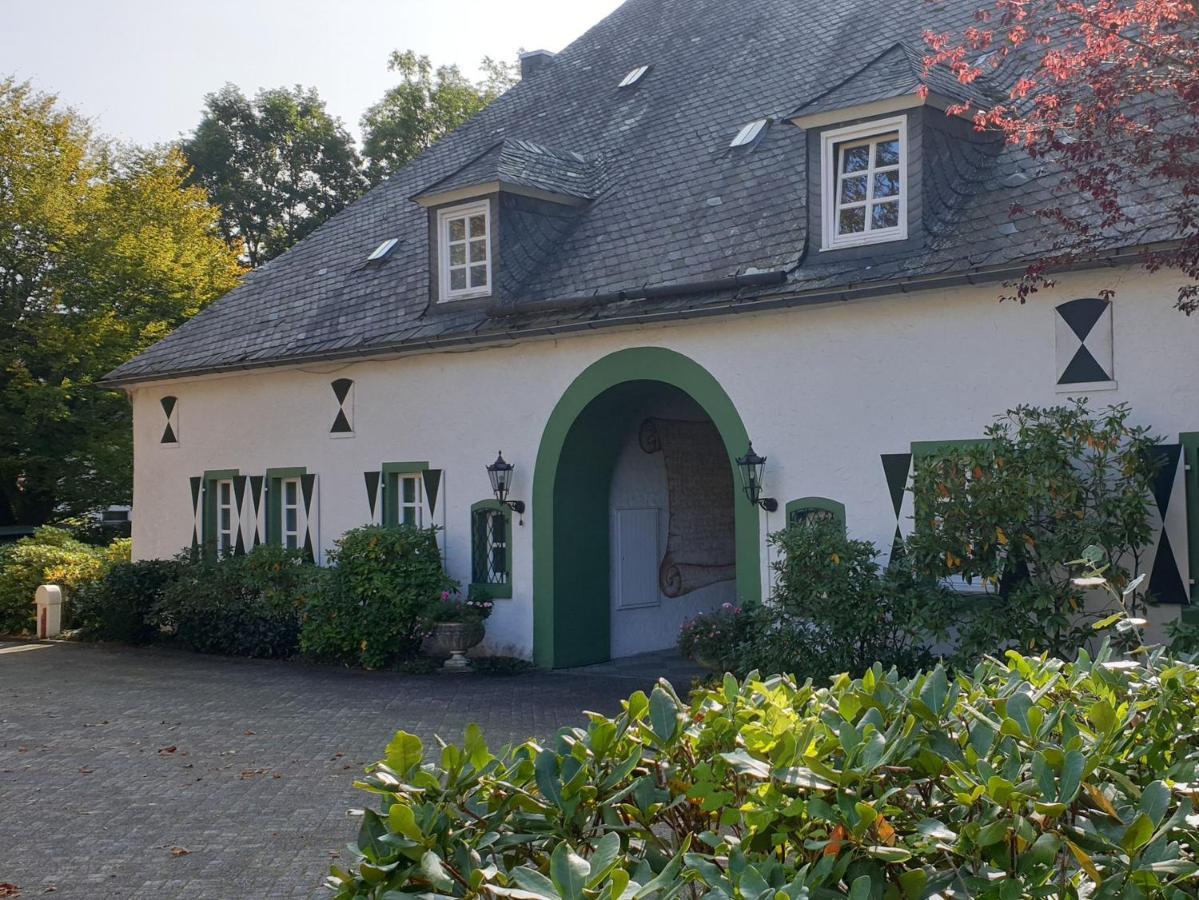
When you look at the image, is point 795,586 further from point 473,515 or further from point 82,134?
point 82,134

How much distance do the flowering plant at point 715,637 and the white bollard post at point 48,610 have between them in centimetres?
1087

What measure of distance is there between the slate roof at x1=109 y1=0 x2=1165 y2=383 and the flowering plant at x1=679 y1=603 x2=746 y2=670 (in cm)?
296

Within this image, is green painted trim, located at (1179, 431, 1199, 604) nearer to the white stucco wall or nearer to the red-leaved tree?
the white stucco wall

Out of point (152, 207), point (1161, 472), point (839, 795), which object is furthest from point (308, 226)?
point (839, 795)

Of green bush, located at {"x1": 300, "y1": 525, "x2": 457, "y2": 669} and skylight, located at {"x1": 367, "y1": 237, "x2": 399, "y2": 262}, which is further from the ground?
skylight, located at {"x1": 367, "y1": 237, "x2": 399, "y2": 262}

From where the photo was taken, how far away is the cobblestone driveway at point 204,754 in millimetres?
6555

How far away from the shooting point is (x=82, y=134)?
27.0 m

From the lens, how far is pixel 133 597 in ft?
55.9

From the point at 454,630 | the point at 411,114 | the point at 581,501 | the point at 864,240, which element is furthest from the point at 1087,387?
the point at 411,114

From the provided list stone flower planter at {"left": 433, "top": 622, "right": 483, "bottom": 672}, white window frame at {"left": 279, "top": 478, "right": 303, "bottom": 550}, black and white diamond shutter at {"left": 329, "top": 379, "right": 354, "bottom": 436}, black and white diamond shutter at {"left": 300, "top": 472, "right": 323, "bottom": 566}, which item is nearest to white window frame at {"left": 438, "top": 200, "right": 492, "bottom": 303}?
black and white diamond shutter at {"left": 329, "top": 379, "right": 354, "bottom": 436}

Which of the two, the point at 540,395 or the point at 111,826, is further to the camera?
the point at 540,395

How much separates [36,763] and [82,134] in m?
21.2

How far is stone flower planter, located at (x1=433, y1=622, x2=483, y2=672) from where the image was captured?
13609 mm

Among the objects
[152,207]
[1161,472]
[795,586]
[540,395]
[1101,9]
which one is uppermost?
[152,207]
